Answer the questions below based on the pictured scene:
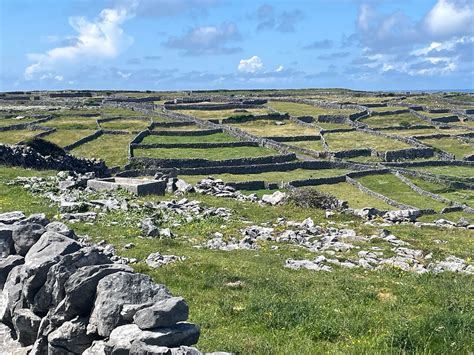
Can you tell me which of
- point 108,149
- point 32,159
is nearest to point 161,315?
point 32,159

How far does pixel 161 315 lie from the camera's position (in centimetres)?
840

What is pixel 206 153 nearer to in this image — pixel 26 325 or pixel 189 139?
pixel 189 139

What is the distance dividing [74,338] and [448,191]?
61.5 metres

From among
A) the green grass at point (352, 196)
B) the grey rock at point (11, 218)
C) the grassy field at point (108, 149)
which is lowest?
the green grass at point (352, 196)

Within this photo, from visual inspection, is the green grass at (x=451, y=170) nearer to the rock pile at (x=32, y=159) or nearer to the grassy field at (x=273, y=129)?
the grassy field at (x=273, y=129)

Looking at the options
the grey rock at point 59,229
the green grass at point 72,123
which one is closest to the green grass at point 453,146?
the green grass at point 72,123

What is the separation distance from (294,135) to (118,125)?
31839mm

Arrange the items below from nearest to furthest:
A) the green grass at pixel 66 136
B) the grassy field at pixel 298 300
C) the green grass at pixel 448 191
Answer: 1. the grassy field at pixel 298 300
2. the green grass at pixel 448 191
3. the green grass at pixel 66 136

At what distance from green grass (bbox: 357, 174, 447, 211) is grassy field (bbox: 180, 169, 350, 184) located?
5.64m

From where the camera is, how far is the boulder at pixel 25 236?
41.4ft

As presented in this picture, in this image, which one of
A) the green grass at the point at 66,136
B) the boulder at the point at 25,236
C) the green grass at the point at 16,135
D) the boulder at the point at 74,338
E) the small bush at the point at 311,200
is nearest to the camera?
the boulder at the point at 74,338

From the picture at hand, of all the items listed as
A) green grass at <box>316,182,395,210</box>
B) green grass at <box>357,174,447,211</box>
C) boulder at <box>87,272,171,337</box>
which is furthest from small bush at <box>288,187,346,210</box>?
boulder at <box>87,272,171,337</box>

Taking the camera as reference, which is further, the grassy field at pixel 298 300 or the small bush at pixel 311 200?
the small bush at pixel 311 200

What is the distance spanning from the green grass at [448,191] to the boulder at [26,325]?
53.6 metres
